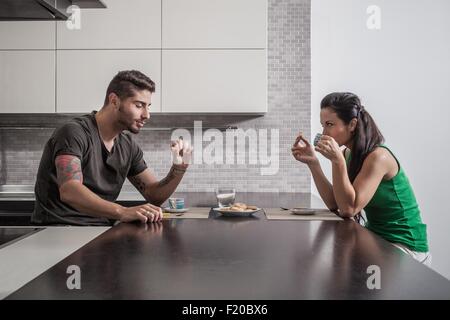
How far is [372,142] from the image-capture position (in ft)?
6.89

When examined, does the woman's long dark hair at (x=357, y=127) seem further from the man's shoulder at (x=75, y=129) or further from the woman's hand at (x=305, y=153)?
the man's shoulder at (x=75, y=129)

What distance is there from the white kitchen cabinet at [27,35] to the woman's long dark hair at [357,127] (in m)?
2.02

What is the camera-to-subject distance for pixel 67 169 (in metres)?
1.91

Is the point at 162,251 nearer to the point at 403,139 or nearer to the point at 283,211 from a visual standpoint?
the point at 283,211

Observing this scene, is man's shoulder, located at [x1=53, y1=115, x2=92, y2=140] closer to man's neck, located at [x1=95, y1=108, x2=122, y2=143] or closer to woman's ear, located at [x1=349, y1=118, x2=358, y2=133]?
man's neck, located at [x1=95, y1=108, x2=122, y2=143]

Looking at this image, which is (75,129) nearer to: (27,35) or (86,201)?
(86,201)

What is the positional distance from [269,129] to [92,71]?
135cm

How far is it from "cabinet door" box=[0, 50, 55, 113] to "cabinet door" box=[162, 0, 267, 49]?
88 cm

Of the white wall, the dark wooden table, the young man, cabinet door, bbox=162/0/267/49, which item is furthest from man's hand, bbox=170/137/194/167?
the white wall

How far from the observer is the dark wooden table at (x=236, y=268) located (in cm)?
86

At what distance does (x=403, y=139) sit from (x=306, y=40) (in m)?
1.06

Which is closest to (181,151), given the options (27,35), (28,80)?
(28,80)

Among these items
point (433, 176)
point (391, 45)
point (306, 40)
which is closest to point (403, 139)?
point (433, 176)

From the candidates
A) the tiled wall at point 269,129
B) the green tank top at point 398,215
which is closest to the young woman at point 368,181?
the green tank top at point 398,215
